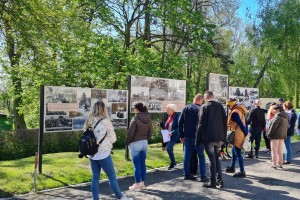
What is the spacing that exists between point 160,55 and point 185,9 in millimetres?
3409

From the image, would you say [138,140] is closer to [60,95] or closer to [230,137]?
[230,137]

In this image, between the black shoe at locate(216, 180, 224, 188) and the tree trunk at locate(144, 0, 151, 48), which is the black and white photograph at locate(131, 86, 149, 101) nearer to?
the black shoe at locate(216, 180, 224, 188)

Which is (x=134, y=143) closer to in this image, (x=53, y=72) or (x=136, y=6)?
(x=53, y=72)

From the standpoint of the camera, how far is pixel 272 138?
9.63 meters

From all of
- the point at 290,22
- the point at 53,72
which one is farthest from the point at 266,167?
the point at 290,22

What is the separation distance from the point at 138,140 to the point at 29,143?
9.77 m

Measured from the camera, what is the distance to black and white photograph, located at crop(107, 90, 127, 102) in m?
10.3

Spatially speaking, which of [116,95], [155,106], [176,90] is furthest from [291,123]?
[116,95]

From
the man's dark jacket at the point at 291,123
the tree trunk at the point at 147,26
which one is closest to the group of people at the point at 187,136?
the man's dark jacket at the point at 291,123

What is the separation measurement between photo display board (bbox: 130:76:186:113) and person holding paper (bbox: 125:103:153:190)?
3.14m

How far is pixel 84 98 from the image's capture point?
31.0 feet

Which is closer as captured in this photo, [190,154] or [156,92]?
[190,154]

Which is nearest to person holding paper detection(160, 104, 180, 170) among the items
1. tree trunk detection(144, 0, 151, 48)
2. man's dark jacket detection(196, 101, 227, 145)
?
man's dark jacket detection(196, 101, 227, 145)

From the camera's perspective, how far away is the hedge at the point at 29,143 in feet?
49.2
